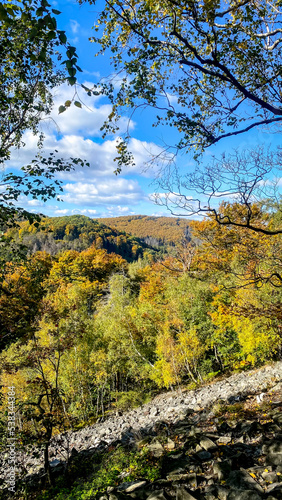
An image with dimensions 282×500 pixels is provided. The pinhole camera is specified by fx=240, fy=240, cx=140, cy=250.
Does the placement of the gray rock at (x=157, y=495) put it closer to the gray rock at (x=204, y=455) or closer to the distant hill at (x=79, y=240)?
the gray rock at (x=204, y=455)

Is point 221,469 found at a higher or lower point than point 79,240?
lower

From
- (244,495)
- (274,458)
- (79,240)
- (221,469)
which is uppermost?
(79,240)

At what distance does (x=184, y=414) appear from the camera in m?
8.88

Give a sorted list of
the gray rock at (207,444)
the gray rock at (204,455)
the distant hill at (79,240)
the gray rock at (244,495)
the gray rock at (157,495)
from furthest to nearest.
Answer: the distant hill at (79,240)
the gray rock at (207,444)
the gray rock at (204,455)
the gray rock at (157,495)
the gray rock at (244,495)

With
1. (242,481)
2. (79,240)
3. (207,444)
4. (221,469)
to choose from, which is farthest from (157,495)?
(79,240)

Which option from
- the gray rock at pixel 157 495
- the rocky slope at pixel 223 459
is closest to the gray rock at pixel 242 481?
the rocky slope at pixel 223 459

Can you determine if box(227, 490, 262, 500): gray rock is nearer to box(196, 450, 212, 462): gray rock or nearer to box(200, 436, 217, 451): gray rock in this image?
box(196, 450, 212, 462): gray rock

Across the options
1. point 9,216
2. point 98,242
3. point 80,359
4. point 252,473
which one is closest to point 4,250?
point 9,216

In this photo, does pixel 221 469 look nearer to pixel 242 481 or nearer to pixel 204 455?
pixel 242 481

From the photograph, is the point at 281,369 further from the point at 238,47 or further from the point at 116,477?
the point at 238,47

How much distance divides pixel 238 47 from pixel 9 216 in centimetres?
441

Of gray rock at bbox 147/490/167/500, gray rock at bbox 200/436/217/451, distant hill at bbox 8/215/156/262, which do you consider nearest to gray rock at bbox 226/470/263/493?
gray rock at bbox 147/490/167/500

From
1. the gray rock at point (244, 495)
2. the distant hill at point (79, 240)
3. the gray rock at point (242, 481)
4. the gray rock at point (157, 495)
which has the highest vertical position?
the distant hill at point (79, 240)

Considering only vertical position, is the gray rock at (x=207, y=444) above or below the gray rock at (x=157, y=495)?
below
